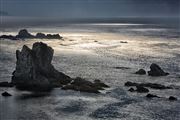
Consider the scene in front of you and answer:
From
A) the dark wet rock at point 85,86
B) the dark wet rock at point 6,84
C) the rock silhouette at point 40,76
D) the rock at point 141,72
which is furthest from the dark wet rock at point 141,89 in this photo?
the dark wet rock at point 6,84

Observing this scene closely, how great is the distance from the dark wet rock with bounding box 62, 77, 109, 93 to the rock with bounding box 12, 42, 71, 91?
3.75m

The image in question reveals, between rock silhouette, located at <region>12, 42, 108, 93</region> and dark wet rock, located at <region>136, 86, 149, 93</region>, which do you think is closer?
dark wet rock, located at <region>136, 86, 149, 93</region>

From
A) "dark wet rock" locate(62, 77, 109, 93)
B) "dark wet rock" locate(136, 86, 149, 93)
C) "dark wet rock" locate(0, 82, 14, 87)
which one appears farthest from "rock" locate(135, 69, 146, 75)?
"dark wet rock" locate(0, 82, 14, 87)

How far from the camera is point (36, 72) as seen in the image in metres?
123

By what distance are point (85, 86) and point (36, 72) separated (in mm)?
15070

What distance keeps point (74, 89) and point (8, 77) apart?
26.4m

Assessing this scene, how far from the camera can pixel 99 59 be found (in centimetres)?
18425

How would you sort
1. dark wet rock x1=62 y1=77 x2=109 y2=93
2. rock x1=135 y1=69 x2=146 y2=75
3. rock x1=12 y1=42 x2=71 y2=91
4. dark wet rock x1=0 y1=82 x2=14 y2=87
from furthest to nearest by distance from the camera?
1. rock x1=135 y1=69 x2=146 y2=75
2. rock x1=12 y1=42 x2=71 y2=91
3. dark wet rock x1=0 y1=82 x2=14 y2=87
4. dark wet rock x1=62 y1=77 x2=109 y2=93

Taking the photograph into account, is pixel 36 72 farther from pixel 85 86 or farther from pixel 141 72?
pixel 141 72

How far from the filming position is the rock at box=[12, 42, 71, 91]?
121812 mm

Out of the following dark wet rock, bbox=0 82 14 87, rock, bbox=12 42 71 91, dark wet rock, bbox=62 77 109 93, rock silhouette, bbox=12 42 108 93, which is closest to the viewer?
dark wet rock, bbox=62 77 109 93

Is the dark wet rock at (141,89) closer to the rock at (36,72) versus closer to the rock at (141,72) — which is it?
the rock at (36,72)

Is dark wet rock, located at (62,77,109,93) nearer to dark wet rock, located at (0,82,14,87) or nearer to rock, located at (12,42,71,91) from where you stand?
rock, located at (12,42,71,91)

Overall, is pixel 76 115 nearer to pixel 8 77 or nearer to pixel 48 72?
pixel 48 72
